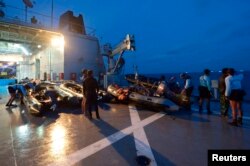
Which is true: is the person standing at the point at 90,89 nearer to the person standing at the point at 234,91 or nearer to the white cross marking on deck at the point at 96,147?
the white cross marking on deck at the point at 96,147

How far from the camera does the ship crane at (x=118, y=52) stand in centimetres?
1394

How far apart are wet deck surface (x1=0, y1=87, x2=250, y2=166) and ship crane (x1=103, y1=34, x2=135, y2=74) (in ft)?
26.2

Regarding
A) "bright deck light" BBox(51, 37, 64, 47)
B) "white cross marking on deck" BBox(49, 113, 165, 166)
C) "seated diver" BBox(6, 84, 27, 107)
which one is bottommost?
"white cross marking on deck" BBox(49, 113, 165, 166)

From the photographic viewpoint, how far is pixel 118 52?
16.4 meters

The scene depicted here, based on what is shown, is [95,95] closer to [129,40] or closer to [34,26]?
[129,40]

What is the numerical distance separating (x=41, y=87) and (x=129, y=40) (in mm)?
7188

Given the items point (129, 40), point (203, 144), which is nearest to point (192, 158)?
point (203, 144)

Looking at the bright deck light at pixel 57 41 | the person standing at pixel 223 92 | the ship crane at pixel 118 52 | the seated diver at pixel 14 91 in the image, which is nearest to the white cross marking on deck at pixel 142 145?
the person standing at pixel 223 92

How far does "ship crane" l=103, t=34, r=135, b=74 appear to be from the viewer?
45.7 feet

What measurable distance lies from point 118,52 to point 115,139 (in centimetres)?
1242

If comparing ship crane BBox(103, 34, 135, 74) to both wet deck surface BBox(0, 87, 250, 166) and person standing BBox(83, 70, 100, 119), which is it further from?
wet deck surface BBox(0, 87, 250, 166)

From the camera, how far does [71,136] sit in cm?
511

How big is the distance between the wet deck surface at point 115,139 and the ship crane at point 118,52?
26.2ft

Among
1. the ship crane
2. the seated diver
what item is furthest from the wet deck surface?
the ship crane
